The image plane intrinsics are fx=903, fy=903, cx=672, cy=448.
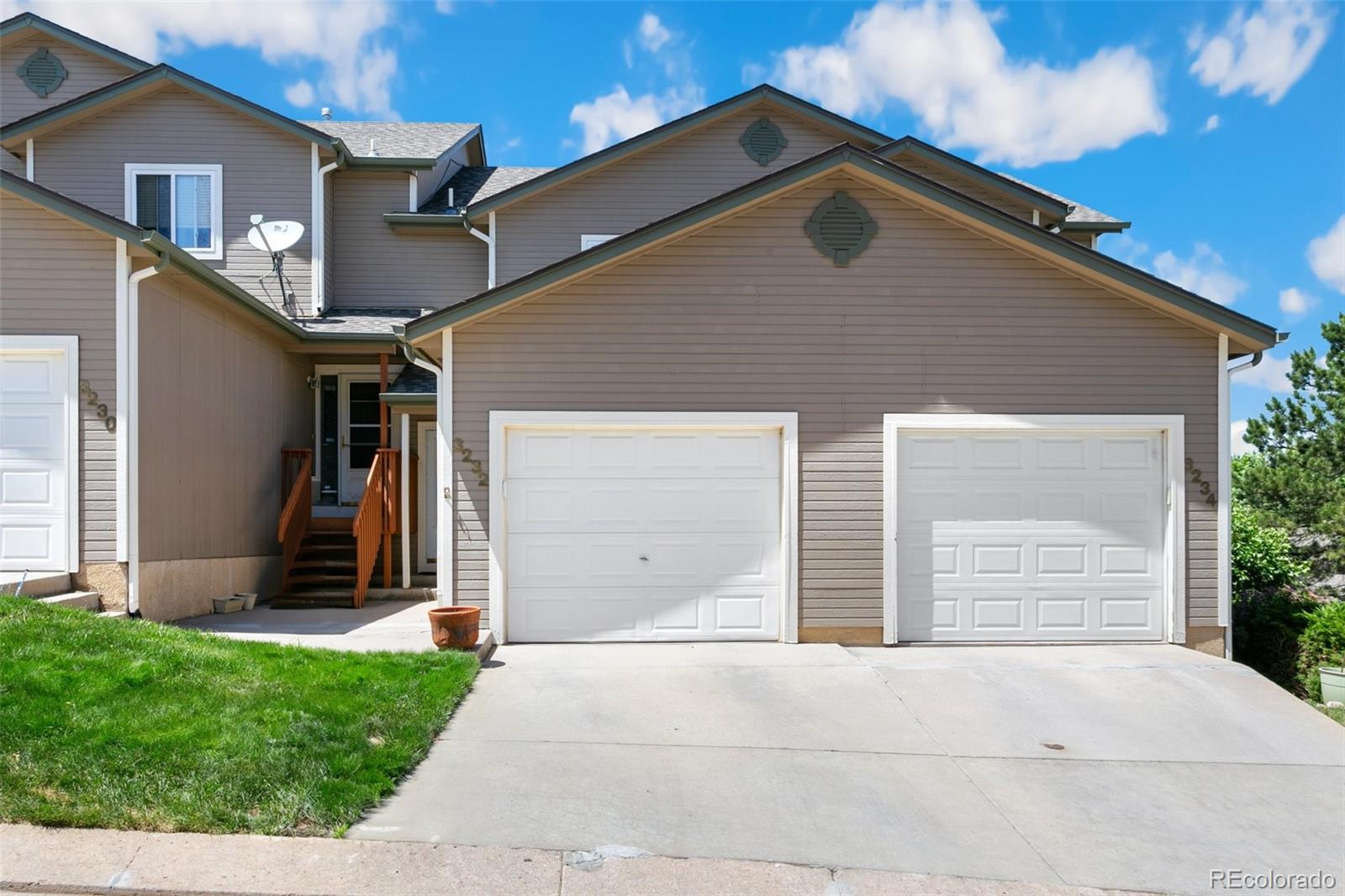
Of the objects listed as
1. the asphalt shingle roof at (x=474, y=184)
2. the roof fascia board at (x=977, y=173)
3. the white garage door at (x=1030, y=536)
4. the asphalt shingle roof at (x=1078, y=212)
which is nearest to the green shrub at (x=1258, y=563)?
the white garage door at (x=1030, y=536)

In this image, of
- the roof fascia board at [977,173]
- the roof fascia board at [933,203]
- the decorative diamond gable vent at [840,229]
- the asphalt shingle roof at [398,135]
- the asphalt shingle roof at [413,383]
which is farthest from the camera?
the asphalt shingle roof at [398,135]

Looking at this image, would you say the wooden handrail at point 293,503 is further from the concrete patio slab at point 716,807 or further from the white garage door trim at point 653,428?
the concrete patio slab at point 716,807

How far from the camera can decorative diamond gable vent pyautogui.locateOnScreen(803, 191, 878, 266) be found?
29.5ft

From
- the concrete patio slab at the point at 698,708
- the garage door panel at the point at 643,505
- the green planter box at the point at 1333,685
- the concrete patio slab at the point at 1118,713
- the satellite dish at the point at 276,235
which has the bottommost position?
the green planter box at the point at 1333,685

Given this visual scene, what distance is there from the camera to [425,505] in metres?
12.8

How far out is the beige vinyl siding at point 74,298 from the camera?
341 inches

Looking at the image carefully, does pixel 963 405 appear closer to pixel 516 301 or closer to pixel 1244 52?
pixel 516 301

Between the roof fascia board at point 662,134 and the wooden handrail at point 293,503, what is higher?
the roof fascia board at point 662,134

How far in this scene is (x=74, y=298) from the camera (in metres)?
8.71

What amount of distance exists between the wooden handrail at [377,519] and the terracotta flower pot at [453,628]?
12.3 feet

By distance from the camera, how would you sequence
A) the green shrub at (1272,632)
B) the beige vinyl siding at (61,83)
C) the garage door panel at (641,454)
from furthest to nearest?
the beige vinyl siding at (61,83) → the green shrub at (1272,632) → the garage door panel at (641,454)

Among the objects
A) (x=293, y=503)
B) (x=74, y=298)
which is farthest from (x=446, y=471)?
(x=293, y=503)

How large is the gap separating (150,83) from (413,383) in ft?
20.6

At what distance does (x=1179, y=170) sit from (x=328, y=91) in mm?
18024
